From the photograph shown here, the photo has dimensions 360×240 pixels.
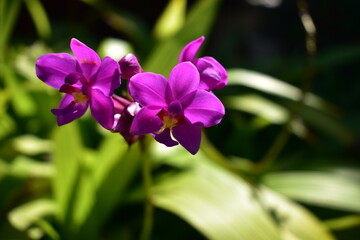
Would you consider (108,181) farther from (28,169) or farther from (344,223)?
(344,223)

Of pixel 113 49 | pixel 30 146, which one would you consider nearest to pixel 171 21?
pixel 113 49

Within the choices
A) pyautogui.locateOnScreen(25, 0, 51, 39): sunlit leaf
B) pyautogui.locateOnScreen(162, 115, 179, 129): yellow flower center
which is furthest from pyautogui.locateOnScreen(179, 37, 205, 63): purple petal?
pyautogui.locateOnScreen(25, 0, 51, 39): sunlit leaf

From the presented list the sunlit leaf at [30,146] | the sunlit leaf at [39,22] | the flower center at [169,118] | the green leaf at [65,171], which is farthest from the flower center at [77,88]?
the sunlit leaf at [39,22]

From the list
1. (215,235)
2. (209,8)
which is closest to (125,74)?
(215,235)

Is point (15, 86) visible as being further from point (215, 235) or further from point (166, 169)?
point (215, 235)

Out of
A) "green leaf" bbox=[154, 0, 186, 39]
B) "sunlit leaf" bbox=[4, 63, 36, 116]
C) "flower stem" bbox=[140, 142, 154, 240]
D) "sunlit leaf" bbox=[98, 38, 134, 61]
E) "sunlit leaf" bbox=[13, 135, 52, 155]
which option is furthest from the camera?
"green leaf" bbox=[154, 0, 186, 39]

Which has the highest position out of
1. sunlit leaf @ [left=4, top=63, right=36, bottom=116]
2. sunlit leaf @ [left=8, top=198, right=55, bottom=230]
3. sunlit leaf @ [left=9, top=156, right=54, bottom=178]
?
sunlit leaf @ [left=4, top=63, right=36, bottom=116]

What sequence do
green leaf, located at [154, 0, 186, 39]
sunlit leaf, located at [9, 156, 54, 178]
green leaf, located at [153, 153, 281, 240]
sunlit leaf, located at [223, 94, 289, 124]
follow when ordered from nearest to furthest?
1. green leaf, located at [153, 153, 281, 240]
2. sunlit leaf, located at [9, 156, 54, 178]
3. sunlit leaf, located at [223, 94, 289, 124]
4. green leaf, located at [154, 0, 186, 39]

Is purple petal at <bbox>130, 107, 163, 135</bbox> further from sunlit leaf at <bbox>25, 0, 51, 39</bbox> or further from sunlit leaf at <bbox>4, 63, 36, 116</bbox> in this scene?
sunlit leaf at <bbox>25, 0, 51, 39</bbox>

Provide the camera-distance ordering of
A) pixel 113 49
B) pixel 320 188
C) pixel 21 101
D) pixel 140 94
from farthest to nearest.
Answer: pixel 113 49 → pixel 21 101 → pixel 320 188 → pixel 140 94
